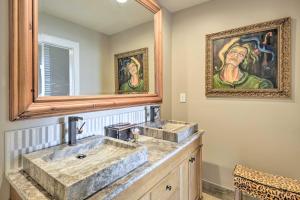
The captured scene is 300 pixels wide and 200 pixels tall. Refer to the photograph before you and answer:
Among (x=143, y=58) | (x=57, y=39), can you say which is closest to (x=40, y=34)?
(x=57, y=39)

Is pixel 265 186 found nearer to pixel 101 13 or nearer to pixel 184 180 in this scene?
pixel 184 180

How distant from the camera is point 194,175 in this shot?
66.5 inches

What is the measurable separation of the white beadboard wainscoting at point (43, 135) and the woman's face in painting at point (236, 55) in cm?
134

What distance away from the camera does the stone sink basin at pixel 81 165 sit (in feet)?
2.27

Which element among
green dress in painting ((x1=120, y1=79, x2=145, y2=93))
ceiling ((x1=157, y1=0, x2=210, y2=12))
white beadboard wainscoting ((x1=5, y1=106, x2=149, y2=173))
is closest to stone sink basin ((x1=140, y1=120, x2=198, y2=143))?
white beadboard wainscoting ((x1=5, y1=106, x2=149, y2=173))

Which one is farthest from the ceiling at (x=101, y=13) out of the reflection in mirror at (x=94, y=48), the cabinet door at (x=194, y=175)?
→ the cabinet door at (x=194, y=175)

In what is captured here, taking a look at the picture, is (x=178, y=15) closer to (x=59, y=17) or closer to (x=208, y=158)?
(x=59, y=17)

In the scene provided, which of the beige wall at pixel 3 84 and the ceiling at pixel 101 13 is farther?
the ceiling at pixel 101 13

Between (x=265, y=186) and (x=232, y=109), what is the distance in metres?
0.80

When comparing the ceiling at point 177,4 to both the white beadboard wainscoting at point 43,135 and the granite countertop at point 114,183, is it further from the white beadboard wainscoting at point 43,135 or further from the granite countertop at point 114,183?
the granite countertop at point 114,183

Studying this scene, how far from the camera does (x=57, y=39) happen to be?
119 cm

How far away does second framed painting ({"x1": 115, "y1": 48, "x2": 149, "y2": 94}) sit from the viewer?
5.57 feet

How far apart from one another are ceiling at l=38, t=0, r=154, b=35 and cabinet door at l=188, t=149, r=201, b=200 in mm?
1403

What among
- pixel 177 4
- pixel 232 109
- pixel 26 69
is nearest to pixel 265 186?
pixel 232 109
